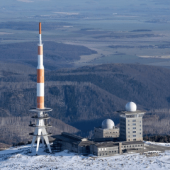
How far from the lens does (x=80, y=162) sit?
11881 cm

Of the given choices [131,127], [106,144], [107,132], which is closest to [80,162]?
[106,144]

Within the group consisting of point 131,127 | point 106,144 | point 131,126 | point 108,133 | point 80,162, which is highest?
point 131,126

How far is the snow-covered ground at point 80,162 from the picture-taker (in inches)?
4587

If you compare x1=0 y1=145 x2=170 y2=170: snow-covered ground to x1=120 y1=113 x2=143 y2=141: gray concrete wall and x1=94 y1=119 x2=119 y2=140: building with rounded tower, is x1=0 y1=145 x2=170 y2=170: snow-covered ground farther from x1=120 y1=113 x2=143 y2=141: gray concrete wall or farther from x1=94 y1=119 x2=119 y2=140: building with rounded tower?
x1=94 y1=119 x2=119 y2=140: building with rounded tower

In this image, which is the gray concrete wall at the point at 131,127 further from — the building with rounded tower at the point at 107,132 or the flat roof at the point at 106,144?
the flat roof at the point at 106,144

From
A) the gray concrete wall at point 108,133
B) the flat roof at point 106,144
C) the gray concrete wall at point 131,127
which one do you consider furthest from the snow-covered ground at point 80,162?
the gray concrete wall at point 108,133

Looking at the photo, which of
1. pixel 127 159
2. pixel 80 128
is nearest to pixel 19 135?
pixel 80 128

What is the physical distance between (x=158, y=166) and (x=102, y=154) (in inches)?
430

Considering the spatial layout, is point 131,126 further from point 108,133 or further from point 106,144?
point 106,144

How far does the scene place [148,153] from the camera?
411 ft

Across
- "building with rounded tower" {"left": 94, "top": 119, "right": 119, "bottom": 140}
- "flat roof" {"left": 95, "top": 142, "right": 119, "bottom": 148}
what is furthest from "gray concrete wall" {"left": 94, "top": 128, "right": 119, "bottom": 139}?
"flat roof" {"left": 95, "top": 142, "right": 119, "bottom": 148}

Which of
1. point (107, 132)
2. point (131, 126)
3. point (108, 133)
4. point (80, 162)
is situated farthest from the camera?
point (108, 133)

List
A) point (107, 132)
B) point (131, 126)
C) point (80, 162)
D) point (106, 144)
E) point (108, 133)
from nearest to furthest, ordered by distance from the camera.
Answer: point (80, 162) < point (106, 144) < point (131, 126) < point (107, 132) < point (108, 133)

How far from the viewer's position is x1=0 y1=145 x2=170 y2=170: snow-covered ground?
11650 centimetres
